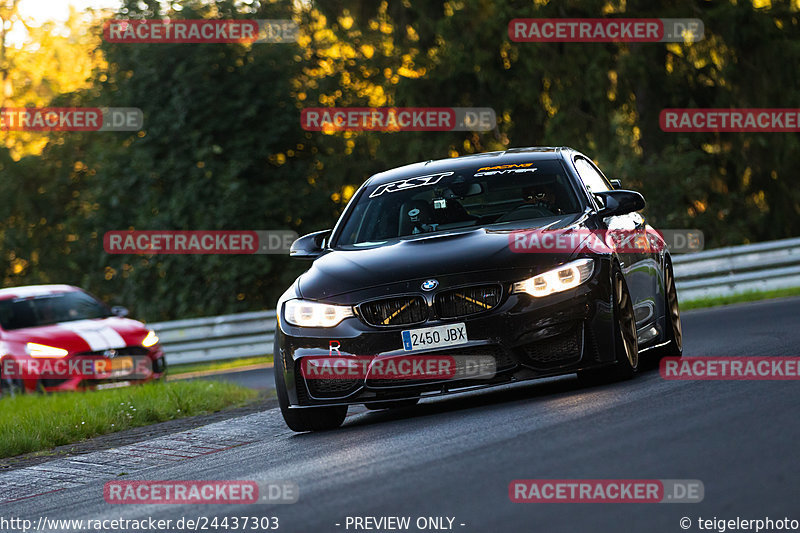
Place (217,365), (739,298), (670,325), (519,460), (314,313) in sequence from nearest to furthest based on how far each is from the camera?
(519,460) < (314,313) < (670,325) < (739,298) < (217,365)

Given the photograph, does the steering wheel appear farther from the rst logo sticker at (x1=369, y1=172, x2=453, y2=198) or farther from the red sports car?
the red sports car

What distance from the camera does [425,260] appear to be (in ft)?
28.0

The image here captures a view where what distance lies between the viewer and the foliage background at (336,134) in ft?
85.8

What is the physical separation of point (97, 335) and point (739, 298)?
9334mm

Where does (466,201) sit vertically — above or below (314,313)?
above

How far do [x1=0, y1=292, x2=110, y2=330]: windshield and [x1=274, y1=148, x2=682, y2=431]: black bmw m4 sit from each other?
862cm

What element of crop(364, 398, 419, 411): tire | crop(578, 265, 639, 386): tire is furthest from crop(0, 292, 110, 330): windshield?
crop(578, 265, 639, 386): tire

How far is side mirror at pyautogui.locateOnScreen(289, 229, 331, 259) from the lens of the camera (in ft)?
32.2

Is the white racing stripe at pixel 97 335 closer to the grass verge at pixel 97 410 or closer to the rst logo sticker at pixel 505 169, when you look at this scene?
the grass verge at pixel 97 410

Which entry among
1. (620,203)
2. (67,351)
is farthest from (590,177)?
(67,351)

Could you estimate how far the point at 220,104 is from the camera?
3112cm

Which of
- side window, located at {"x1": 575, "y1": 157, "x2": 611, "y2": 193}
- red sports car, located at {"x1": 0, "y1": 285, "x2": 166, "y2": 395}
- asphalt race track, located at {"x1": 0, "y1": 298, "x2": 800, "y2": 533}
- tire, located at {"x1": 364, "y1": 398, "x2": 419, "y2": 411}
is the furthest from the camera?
red sports car, located at {"x1": 0, "y1": 285, "x2": 166, "y2": 395}

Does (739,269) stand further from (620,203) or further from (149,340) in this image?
(620,203)

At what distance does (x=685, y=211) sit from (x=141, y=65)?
12780 mm
